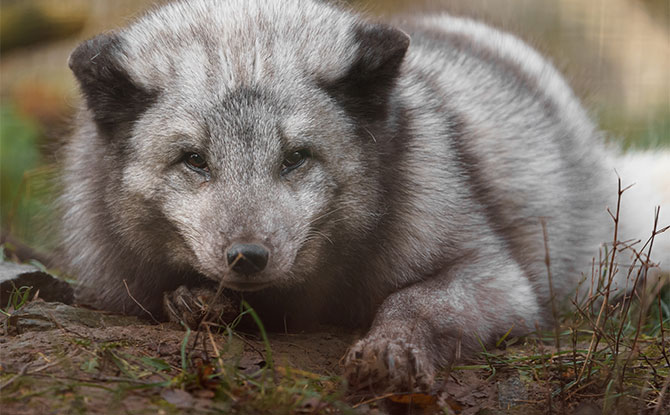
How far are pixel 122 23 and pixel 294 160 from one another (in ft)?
5.66

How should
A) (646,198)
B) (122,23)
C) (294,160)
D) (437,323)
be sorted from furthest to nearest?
1. (646,198)
2. (122,23)
3. (437,323)
4. (294,160)

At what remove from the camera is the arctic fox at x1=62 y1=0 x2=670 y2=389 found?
3557 millimetres

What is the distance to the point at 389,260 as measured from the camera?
4148 mm

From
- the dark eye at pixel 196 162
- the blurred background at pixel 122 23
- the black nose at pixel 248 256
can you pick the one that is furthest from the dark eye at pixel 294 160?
the blurred background at pixel 122 23

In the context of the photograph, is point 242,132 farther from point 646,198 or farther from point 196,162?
point 646,198

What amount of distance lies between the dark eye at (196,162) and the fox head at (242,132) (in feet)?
0.05

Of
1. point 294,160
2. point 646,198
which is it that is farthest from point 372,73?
point 646,198

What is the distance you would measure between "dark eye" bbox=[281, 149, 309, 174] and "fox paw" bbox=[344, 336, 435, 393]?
0.86 metres

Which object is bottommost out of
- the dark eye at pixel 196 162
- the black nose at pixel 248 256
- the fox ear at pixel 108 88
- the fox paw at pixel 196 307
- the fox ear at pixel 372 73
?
the fox paw at pixel 196 307

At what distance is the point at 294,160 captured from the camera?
370 cm

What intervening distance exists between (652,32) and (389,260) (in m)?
11.1

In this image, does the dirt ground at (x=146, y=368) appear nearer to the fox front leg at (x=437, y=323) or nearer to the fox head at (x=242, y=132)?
the fox front leg at (x=437, y=323)

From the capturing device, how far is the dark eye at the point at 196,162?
3.65m

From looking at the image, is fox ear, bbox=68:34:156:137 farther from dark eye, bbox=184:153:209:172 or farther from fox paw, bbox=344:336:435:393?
fox paw, bbox=344:336:435:393
